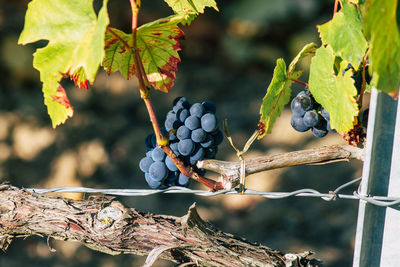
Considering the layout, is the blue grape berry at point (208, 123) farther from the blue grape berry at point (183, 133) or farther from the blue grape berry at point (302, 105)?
the blue grape berry at point (302, 105)

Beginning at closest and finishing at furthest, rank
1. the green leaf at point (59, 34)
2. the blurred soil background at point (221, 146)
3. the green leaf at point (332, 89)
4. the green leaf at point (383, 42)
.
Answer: the green leaf at point (383, 42) → the green leaf at point (59, 34) → the green leaf at point (332, 89) → the blurred soil background at point (221, 146)

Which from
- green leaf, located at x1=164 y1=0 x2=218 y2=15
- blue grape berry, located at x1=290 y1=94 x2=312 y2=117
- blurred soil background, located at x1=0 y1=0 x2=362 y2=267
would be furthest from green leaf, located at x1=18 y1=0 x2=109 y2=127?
blurred soil background, located at x1=0 y1=0 x2=362 y2=267

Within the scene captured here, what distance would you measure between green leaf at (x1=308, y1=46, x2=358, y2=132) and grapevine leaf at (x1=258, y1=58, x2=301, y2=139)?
84 millimetres

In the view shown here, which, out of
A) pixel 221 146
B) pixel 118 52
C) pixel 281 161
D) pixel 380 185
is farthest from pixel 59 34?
pixel 221 146

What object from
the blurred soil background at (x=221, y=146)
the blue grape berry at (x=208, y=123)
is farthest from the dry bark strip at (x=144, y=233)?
the blurred soil background at (x=221, y=146)

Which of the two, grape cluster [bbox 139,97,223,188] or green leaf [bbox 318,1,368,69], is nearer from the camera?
green leaf [bbox 318,1,368,69]

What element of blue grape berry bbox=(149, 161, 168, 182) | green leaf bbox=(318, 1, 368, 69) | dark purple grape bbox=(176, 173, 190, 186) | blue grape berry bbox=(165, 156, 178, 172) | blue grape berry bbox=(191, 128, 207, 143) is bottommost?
dark purple grape bbox=(176, 173, 190, 186)

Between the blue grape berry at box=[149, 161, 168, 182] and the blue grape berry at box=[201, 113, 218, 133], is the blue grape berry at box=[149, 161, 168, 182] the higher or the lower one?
the lower one

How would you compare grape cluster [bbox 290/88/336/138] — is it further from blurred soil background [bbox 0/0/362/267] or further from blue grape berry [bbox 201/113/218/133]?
blurred soil background [bbox 0/0/362/267]

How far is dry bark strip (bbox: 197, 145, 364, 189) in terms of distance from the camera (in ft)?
3.41

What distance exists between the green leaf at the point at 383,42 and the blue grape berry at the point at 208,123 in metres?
0.37

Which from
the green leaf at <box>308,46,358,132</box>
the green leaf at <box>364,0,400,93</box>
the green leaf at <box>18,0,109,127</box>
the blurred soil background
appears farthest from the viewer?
the blurred soil background

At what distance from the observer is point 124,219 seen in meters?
1.07

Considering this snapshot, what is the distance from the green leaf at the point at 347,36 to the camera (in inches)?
35.0
